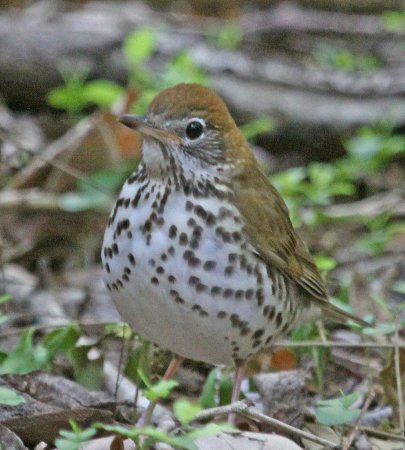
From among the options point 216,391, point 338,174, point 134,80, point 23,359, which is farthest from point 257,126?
point 23,359

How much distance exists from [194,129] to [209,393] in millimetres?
1101

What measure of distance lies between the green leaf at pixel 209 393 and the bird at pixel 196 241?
0.28 meters

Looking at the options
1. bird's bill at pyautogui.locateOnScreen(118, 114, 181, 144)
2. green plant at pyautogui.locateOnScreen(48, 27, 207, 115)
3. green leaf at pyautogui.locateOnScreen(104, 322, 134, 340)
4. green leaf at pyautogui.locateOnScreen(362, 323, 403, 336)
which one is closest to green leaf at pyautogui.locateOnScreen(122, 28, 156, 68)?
green plant at pyautogui.locateOnScreen(48, 27, 207, 115)

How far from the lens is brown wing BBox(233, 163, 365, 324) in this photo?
3.88 metres

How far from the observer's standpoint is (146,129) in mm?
3730

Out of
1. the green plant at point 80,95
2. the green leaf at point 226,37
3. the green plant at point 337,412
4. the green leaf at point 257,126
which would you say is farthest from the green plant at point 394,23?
the green plant at point 337,412

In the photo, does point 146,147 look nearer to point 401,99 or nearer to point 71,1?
point 401,99

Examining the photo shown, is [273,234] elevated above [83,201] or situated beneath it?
elevated above

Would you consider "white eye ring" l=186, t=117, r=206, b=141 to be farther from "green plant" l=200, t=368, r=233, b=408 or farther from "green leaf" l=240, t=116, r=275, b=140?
"green leaf" l=240, t=116, r=275, b=140

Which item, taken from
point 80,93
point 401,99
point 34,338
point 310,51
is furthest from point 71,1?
point 34,338

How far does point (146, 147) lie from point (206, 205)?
30 centimetres

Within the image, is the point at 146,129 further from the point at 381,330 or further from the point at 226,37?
the point at 226,37

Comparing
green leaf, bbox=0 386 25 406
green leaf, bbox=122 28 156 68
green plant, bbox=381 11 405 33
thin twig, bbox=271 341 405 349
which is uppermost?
green plant, bbox=381 11 405 33

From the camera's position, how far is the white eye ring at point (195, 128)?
387 centimetres
